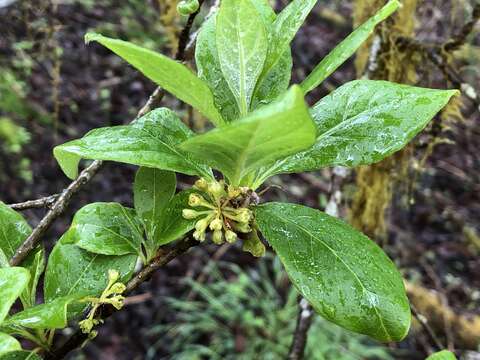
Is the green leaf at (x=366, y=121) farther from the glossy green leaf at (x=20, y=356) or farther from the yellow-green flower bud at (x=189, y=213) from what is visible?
the glossy green leaf at (x=20, y=356)

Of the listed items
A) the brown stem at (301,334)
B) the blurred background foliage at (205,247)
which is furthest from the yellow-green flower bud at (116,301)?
the blurred background foliage at (205,247)

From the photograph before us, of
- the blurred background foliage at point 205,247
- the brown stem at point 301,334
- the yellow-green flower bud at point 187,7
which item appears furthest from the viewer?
the blurred background foliage at point 205,247

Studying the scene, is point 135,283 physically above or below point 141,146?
below

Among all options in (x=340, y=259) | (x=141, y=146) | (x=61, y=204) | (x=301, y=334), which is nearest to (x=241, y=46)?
(x=141, y=146)

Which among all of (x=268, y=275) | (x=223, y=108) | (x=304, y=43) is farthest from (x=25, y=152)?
(x=223, y=108)

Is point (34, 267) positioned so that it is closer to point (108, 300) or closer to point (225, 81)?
point (108, 300)

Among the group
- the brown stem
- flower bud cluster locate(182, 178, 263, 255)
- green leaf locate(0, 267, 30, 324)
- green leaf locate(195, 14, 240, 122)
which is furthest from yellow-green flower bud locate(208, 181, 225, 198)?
the brown stem

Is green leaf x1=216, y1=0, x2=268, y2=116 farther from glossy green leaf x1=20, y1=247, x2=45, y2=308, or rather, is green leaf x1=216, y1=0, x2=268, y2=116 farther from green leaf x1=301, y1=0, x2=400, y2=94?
glossy green leaf x1=20, y1=247, x2=45, y2=308
